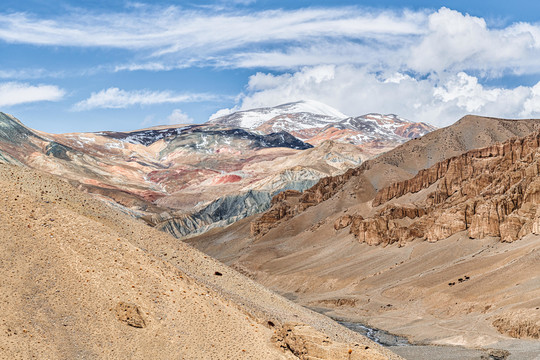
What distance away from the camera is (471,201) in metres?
90.5

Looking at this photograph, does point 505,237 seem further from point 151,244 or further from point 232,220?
point 232,220

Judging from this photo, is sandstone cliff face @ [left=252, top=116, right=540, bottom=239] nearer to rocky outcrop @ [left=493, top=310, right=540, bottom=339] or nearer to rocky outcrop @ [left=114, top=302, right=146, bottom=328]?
rocky outcrop @ [left=493, top=310, right=540, bottom=339]

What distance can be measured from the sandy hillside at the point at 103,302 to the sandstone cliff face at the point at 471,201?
5675 cm

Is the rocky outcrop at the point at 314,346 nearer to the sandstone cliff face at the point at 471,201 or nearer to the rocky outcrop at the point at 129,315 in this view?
the rocky outcrop at the point at 129,315

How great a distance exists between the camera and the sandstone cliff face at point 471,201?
80750 mm

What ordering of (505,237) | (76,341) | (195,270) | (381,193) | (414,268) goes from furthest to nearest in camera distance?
(381,193) < (414,268) < (505,237) < (195,270) < (76,341)

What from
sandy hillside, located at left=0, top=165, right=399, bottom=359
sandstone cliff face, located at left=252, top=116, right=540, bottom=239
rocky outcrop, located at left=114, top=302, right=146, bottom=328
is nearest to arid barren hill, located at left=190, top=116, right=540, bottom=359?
sandstone cliff face, located at left=252, top=116, right=540, bottom=239

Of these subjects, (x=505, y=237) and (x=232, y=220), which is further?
(x=232, y=220)

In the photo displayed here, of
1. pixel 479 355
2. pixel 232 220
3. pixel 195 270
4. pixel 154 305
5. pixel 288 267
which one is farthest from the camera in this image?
pixel 232 220

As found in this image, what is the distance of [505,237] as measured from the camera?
77875mm

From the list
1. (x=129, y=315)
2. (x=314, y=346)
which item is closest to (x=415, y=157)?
(x=314, y=346)

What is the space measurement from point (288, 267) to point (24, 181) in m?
81.1

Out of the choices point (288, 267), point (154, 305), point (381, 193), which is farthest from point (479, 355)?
point (381, 193)

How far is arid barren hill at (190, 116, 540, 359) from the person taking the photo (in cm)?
6009
